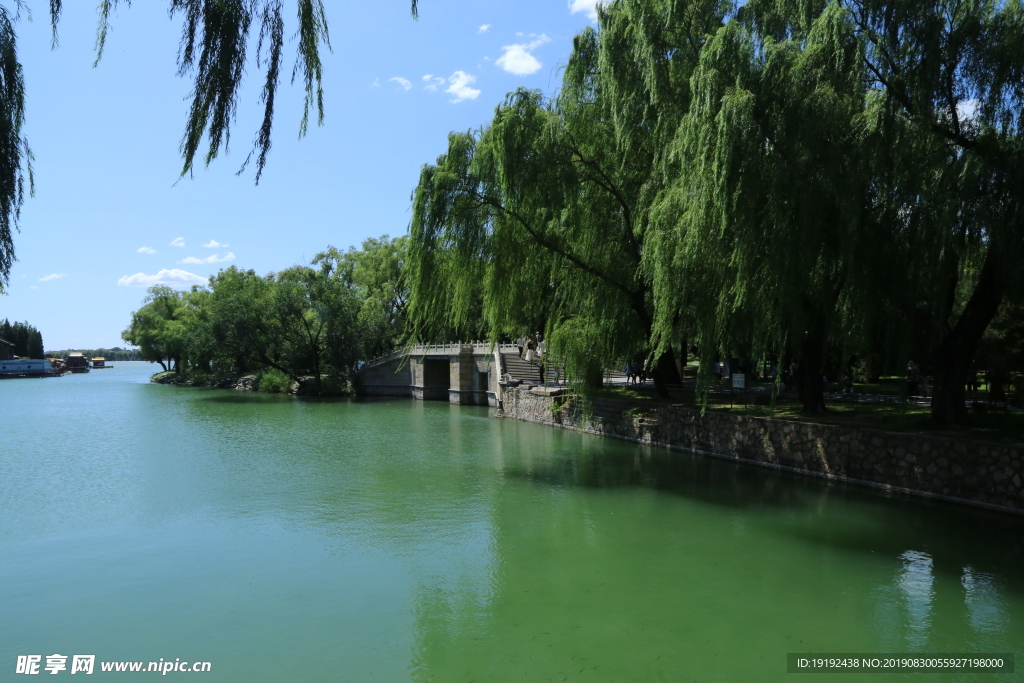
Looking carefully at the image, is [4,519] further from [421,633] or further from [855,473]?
[855,473]

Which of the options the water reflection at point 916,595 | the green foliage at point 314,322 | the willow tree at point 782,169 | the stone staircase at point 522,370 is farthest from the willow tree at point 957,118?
the green foliage at point 314,322

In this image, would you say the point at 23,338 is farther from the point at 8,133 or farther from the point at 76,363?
the point at 8,133

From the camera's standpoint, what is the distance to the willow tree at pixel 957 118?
10.4 metres

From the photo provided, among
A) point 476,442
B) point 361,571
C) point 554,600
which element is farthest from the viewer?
point 476,442

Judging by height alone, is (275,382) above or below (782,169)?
below

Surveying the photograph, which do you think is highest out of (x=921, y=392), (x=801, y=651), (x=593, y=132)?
(x=593, y=132)

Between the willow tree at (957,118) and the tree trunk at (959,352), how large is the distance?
27.3 inches

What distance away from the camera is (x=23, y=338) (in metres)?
89.5

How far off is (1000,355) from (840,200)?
5.95m

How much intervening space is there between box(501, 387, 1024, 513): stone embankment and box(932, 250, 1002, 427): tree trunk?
1.13m

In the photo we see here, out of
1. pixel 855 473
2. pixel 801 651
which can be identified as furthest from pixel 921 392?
pixel 801 651

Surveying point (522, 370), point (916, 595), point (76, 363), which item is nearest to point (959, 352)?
point (916, 595)

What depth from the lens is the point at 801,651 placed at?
6.68 meters

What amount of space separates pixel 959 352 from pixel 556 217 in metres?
9.14
